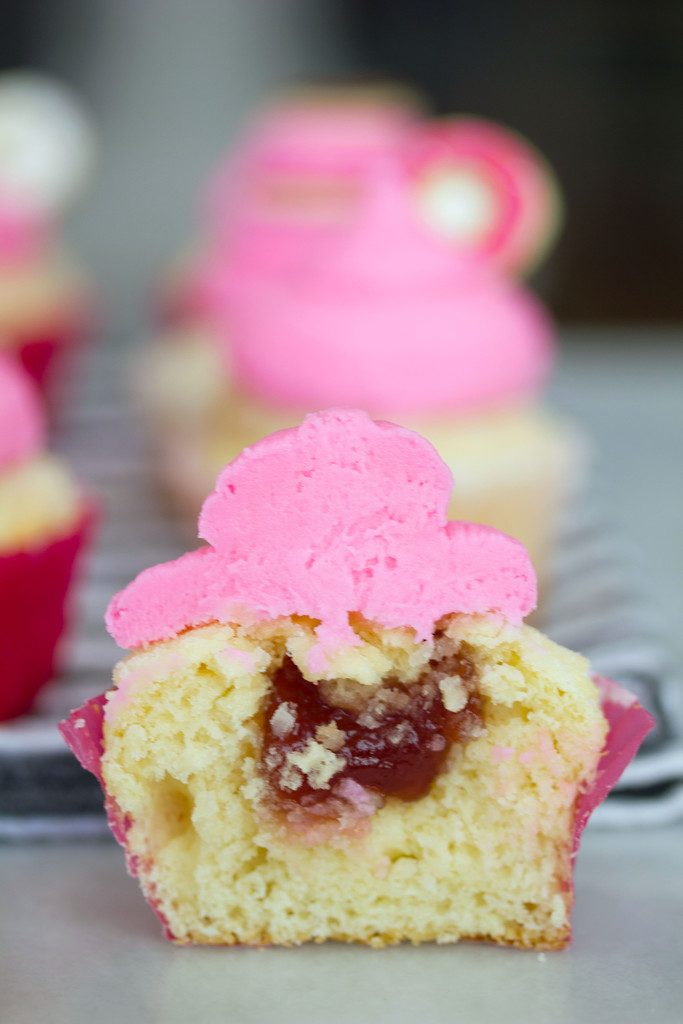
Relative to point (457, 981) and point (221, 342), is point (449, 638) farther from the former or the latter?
point (221, 342)

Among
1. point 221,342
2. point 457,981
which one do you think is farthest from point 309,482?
point 221,342

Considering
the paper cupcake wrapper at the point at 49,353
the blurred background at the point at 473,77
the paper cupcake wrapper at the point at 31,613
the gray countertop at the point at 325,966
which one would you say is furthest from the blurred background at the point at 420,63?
the gray countertop at the point at 325,966

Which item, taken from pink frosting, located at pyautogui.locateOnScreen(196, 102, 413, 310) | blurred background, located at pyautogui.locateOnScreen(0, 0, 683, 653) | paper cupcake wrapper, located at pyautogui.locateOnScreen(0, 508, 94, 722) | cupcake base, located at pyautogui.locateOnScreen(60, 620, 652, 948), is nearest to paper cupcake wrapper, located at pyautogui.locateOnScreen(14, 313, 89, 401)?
pink frosting, located at pyautogui.locateOnScreen(196, 102, 413, 310)

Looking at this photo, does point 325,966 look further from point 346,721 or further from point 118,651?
point 118,651

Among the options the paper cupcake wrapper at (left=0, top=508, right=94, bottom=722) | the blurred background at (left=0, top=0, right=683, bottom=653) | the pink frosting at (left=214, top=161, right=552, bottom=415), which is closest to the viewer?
the paper cupcake wrapper at (left=0, top=508, right=94, bottom=722)

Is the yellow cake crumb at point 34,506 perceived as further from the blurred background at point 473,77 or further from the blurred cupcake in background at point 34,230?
the blurred background at point 473,77

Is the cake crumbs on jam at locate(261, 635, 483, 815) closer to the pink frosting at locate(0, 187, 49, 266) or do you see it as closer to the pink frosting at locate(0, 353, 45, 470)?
the pink frosting at locate(0, 353, 45, 470)
